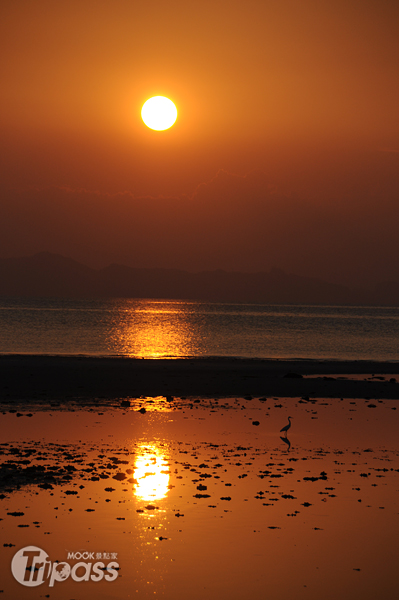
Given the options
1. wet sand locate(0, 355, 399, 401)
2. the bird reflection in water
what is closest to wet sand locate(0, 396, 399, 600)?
the bird reflection in water

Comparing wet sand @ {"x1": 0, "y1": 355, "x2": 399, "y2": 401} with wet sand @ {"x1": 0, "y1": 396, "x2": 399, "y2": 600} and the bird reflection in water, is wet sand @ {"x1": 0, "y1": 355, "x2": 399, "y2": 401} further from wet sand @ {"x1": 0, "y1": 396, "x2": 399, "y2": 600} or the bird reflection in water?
the bird reflection in water

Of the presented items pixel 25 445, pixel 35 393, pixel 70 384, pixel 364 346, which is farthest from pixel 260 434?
pixel 364 346

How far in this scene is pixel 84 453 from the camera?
17312 mm

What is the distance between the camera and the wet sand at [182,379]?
32375 millimetres

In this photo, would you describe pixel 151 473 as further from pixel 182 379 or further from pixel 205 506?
pixel 182 379

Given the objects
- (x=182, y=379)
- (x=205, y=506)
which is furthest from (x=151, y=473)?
(x=182, y=379)

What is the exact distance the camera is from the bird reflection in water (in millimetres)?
13533

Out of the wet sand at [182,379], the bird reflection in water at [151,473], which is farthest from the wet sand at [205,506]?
the wet sand at [182,379]

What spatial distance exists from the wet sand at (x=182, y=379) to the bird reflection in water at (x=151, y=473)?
503 inches

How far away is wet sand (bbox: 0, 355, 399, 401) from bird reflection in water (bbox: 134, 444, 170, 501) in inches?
503

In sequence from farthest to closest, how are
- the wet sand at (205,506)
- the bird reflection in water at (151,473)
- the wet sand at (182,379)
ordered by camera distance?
1. the wet sand at (182,379)
2. the bird reflection in water at (151,473)
3. the wet sand at (205,506)

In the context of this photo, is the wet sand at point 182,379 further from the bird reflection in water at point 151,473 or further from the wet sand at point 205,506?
the bird reflection in water at point 151,473

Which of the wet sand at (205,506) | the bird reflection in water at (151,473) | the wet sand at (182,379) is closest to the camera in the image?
the wet sand at (205,506)

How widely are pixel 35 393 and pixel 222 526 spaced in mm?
20818
